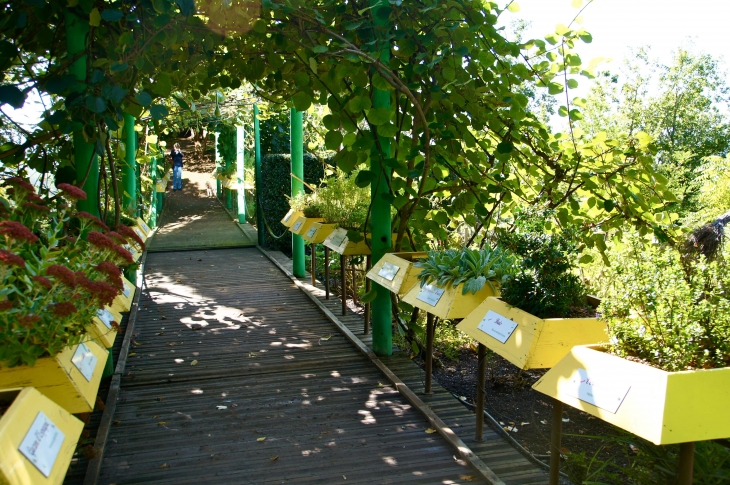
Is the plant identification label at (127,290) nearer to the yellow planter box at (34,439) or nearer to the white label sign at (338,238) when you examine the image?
the yellow planter box at (34,439)

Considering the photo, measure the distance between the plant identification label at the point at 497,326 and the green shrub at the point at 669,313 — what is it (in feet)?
1.84

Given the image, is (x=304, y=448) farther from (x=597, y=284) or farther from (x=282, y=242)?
(x=282, y=242)

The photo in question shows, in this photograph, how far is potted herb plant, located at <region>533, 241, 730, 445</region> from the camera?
1.99 metres

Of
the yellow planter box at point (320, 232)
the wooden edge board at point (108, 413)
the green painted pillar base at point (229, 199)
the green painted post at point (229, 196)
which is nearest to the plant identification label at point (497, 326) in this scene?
the wooden edge board at point (108, 413)

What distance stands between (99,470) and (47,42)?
294cm

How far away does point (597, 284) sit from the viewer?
6.24 m

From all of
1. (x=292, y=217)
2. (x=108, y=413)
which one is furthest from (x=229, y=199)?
(x=108, y=413)

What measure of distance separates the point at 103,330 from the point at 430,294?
1.78 metres

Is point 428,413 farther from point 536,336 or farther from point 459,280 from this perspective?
point 536,336

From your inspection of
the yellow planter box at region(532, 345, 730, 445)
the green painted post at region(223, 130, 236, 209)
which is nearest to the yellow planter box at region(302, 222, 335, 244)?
the yellow planter box at region(532, 345, 730, 445)

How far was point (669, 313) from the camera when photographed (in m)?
2.26

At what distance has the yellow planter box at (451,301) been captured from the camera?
3.49m

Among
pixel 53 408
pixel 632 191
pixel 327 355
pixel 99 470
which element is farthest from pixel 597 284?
pixel 53 408

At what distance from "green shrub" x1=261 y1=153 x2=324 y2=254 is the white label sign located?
177 inches
